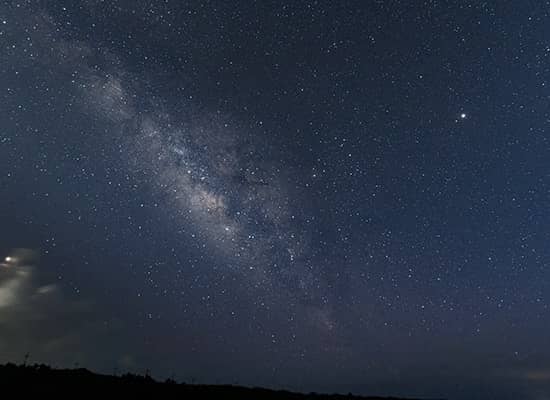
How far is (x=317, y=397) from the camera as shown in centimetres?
2198

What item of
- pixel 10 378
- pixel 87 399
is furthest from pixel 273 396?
pixel 10 378

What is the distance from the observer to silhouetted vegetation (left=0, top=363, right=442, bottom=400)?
1491 cm

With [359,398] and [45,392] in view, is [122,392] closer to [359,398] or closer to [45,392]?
[45,392]

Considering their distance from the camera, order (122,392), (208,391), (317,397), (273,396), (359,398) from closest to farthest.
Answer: (122,392), (208,391), (273,396), (317,397), (359,398)

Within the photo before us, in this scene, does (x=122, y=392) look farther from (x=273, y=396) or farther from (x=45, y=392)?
(x=273, y=396)

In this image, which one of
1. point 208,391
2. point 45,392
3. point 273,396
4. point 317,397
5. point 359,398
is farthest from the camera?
point 359,398

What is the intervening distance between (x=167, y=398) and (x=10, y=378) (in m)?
4.88

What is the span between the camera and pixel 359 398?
79.4ft

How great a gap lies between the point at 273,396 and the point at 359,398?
614 cm

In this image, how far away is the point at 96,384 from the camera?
52.6ft

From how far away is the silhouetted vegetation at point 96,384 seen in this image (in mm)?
14906

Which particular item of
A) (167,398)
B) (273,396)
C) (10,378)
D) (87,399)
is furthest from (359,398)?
(10,378)

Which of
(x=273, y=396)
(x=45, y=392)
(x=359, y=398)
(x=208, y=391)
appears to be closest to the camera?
(x=45, y=392)

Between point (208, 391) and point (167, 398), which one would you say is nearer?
point (167, 398)
